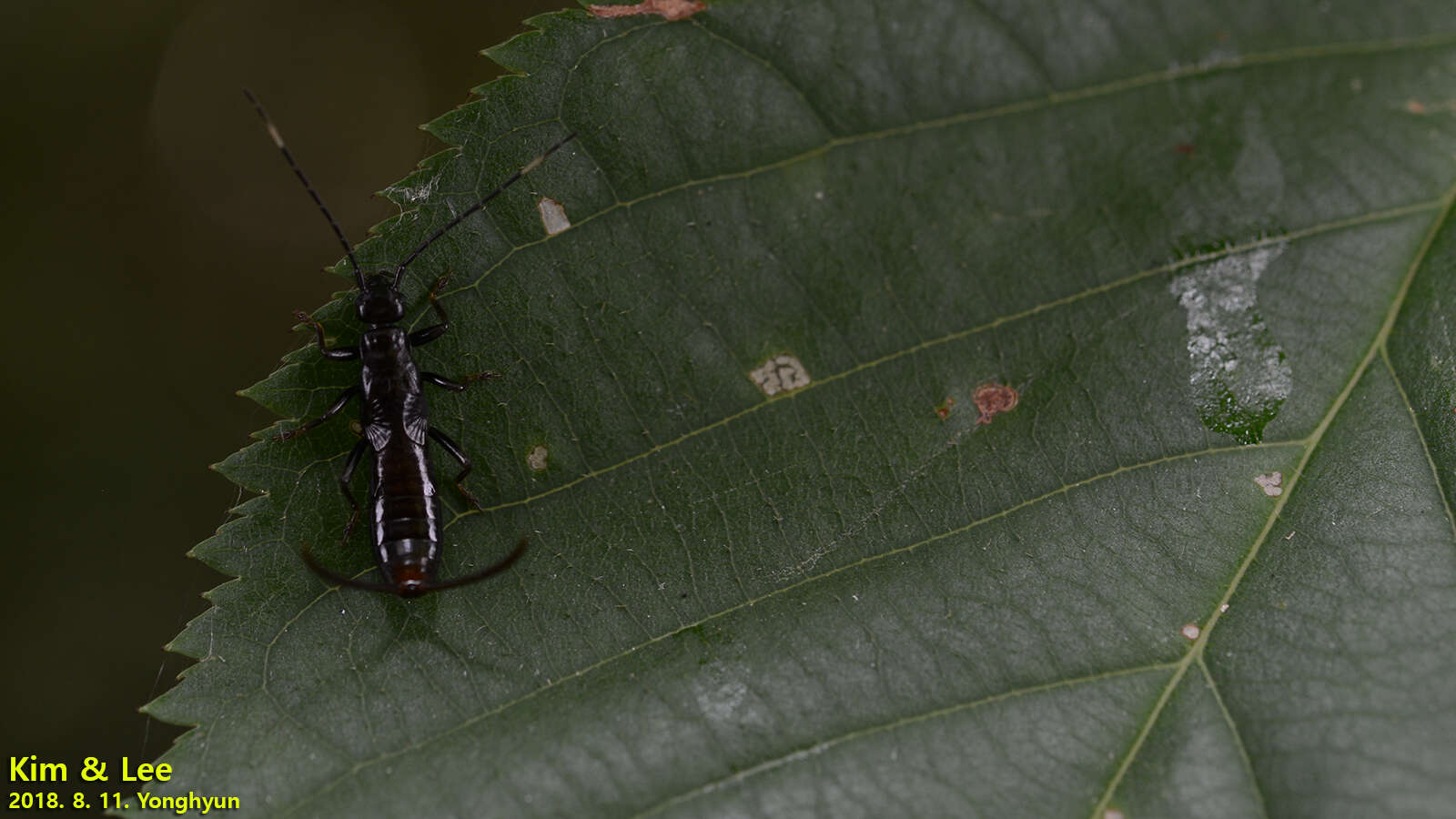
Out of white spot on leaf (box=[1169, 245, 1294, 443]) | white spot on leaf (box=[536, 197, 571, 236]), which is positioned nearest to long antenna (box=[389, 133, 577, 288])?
white spot on leaf (box=[536, 197, 571, 236])

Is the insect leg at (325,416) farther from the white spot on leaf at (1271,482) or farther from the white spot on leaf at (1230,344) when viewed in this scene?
the white spot on leaf at (1271,482)

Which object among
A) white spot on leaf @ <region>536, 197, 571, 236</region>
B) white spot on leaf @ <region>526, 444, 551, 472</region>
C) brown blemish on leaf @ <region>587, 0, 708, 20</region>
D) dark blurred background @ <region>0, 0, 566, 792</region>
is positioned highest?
dark blurred background @ <region>0, 0, 566, 792</region>

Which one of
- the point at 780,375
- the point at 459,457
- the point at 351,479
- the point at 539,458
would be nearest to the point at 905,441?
the point at 780,375

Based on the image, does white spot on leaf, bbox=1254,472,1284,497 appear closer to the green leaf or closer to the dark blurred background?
the green leaf

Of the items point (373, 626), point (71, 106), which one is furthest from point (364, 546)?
point (71, 106)

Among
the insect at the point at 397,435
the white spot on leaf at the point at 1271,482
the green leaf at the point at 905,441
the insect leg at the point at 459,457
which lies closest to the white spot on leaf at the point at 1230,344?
the green leaf at the point at 905,441

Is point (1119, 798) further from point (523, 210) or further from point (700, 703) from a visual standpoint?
point (523, 210)

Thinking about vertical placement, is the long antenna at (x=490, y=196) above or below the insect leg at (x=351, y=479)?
above

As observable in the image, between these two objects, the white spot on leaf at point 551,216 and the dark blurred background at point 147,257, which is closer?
the white spot on leaf at point 551,216
